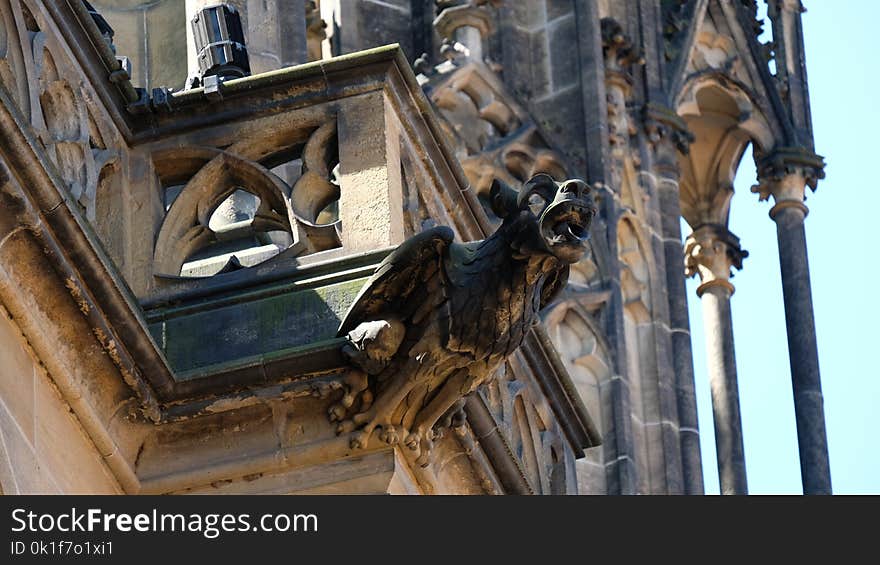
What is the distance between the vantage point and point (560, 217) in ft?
36.7

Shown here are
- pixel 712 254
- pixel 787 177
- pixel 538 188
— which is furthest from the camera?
pixel 712 254

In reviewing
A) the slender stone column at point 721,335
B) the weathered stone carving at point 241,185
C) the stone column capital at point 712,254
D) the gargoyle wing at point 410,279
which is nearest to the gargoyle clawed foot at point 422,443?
the gargoyle wing at point 410,279

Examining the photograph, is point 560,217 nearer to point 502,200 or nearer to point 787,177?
point 502,200

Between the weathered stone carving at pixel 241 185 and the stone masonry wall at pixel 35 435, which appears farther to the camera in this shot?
the weathered stone carving at pixel 241 185

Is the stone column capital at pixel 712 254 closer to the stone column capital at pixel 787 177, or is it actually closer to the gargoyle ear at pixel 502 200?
the stone column capital at pixel 787 177

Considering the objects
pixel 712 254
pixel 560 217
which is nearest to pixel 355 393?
pixel 560 217

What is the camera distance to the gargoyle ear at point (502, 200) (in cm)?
1134

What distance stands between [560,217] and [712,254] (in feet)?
42.7

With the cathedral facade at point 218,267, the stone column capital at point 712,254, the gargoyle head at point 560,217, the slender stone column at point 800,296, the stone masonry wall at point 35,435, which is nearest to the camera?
the stone masonry wall at point 35,435

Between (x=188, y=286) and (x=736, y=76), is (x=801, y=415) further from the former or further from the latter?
(x=188, y=286)

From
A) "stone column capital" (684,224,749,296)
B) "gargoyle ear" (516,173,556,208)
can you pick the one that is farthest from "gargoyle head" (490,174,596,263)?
"stone column capital" (684,224,749,296)

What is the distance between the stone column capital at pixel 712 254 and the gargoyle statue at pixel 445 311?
1269cm

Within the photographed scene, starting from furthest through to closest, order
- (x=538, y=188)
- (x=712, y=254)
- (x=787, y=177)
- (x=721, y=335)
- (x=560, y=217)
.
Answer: (x=712, y=254) → (x=787, y=177) → (x=721, y=335) → (x=538, y=188) → (x=560, y=217)
